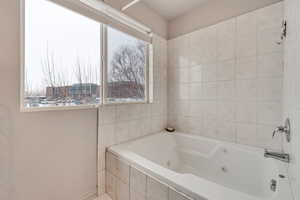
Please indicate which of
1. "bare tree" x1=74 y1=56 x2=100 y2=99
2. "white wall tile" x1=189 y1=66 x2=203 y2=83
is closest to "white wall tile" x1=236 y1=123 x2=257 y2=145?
"white wall tile" x1=189 y1=66 x2=203 y2=83

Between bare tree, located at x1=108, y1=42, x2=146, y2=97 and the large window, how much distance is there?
1 cm

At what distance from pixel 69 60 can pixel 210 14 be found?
75.0 inches

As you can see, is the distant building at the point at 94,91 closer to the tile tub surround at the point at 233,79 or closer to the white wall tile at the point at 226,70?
→ the tile tub surround at the point at 233,79

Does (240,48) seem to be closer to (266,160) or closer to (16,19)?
(266,160)

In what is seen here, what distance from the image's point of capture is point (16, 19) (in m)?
0.93

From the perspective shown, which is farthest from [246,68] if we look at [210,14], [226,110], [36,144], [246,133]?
[36,144]

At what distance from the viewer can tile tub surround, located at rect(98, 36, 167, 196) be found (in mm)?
1444

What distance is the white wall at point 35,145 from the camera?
900 mm

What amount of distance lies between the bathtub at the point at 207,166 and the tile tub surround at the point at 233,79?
186 millimetres

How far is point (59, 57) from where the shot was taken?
1162 mm

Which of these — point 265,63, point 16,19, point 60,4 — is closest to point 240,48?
point 265,63

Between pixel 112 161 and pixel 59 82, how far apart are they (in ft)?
3.00

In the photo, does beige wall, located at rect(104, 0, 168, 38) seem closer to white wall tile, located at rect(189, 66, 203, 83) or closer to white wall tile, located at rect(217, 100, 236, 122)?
white wall tile, located at rect(189, 66, 203, 83)

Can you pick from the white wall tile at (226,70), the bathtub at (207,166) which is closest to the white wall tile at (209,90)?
the white wall tile at (226,70)
